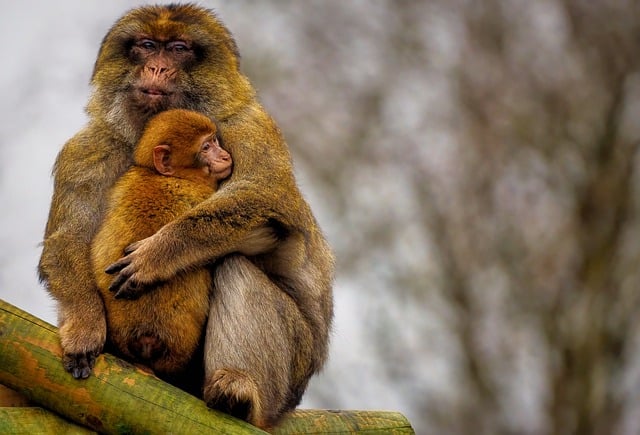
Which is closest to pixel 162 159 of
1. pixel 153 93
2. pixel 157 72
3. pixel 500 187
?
pixel 153 93

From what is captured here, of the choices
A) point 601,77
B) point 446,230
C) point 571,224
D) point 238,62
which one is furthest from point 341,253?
point 238,62

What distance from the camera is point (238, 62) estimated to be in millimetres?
7906

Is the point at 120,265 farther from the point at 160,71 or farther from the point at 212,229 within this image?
the point at 160,71

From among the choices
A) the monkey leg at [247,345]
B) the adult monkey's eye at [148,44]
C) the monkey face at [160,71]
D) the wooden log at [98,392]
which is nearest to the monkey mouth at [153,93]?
the monkey face at [160,71]

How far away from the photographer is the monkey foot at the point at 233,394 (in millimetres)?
6785

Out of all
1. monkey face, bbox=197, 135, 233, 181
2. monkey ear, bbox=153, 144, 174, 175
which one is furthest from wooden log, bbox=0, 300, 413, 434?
monkey face, bbox=197, 135, 233, 181

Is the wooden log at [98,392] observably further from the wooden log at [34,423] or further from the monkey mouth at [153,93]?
the monkey mouth at [153,93]

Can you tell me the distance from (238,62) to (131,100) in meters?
0.80

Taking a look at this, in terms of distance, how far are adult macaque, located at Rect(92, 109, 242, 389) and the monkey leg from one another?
0.36ft

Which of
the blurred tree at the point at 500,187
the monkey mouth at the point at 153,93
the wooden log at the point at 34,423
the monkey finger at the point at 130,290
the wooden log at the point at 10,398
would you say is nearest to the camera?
the wooden log at the point at 34,423

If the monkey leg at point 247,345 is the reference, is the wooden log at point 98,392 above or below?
below

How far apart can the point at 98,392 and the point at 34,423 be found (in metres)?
0.35

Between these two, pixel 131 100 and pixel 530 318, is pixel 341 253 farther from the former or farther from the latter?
pixel 131 100

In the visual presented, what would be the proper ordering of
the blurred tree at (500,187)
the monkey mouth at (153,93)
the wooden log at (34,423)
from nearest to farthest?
the wooden log at (34,423) → the monkey mouth at (153,93) → the blurred tree at (500,187)
